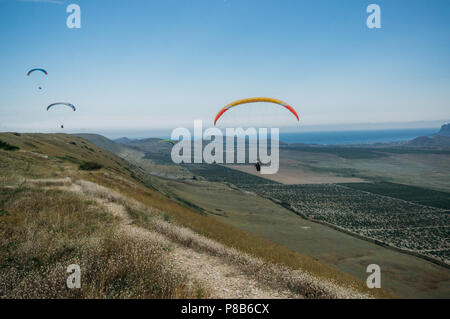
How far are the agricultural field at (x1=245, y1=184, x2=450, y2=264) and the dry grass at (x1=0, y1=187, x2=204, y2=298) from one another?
40.7 m

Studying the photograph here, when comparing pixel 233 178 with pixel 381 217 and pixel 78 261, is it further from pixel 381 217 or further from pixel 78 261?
pixel 78 261

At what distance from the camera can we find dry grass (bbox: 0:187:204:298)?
17.9ft

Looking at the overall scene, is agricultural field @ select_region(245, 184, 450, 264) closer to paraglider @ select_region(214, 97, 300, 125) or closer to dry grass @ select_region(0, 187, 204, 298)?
paraglider @ select_region(214, 97, 300, 125)

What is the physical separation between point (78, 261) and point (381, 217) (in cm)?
6247

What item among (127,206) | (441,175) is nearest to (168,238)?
(127,206)

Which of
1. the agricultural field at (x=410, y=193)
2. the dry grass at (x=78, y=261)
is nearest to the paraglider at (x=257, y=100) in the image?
the dry grass at (x=78, y=261)

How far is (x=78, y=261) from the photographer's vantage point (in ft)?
20.7

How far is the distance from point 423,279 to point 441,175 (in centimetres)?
13243

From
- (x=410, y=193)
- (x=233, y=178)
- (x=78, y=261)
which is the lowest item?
(x=410, y=193)

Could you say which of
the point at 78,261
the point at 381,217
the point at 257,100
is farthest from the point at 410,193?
the point at 78,261

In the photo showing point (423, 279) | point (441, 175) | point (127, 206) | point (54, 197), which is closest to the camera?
point (54, 197)

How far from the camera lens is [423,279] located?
25156 millimetres

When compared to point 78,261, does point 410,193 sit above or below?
below
